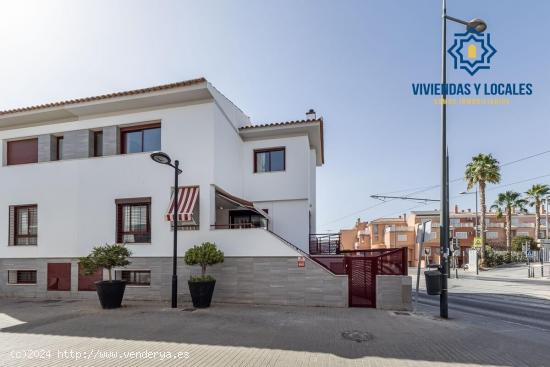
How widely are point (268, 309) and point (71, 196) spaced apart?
997 cm

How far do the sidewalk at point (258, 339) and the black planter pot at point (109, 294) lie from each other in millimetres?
470

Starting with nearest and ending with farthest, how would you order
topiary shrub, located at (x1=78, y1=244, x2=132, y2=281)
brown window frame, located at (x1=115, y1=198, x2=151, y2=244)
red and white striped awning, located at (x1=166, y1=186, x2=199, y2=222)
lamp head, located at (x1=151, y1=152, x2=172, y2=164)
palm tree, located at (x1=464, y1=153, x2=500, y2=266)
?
lamp head, located at (x1=151, y1=152, x2=172, y2=164)
topiary shrub, located at (x1=78, y1=244, x2=132, y2=281)
red and white striped awning, located at (x1=166, y1=186, x2=199, y2=222)
brown window frame, located at (x1=115, y1=198, x2=151, y2=244)
palm tree, located at (x1=464, y1=153, x2=500, y2=266)

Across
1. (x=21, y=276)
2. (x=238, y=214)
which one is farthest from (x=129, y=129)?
(x=21, y=276)

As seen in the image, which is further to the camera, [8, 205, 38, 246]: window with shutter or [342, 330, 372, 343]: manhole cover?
[8, 205, 38, 246]: window with shutter

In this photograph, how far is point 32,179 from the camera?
49.3 ft

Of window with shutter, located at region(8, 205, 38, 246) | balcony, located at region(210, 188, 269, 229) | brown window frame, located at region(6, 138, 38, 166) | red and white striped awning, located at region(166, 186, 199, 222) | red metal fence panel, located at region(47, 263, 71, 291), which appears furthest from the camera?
brown window frame, located at region(6, 138, 38, 166)

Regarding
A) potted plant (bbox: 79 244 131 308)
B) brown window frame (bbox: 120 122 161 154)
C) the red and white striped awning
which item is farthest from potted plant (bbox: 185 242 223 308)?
brown window frame (bbox: 120 122 161 154)

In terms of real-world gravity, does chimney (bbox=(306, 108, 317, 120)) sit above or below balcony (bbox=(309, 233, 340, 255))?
above

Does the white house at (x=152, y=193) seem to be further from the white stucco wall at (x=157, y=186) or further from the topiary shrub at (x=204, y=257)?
the topiary shrub at (x=204, y=257)

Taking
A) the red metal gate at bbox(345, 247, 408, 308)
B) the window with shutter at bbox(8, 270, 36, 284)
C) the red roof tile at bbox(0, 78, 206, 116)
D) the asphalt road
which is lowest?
the asphalt road

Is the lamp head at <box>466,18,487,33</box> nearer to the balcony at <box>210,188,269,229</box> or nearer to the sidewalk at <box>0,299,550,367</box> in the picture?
the sidewalk at <box>0,299,550,367</box>

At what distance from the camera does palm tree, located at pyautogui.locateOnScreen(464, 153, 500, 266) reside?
34.1 meters

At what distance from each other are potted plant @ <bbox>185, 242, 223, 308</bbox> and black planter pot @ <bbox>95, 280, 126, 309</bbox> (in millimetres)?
2520

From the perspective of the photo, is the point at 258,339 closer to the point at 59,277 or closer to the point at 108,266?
the point at 108,266
